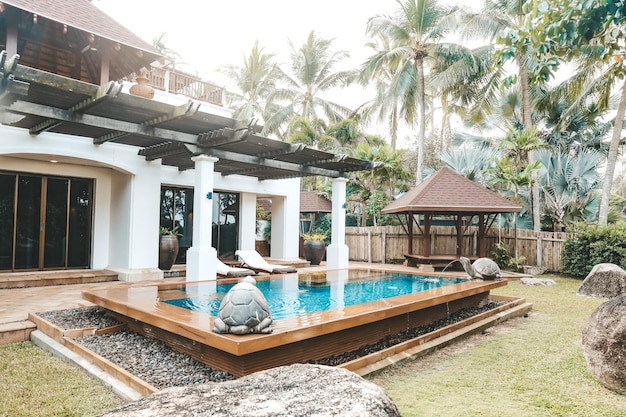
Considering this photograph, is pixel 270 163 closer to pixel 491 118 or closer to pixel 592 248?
pixel 592 248

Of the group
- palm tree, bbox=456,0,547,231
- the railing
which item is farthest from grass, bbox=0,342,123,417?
palm tree, bbox=456,0,547,231

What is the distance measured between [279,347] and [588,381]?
3135 mm

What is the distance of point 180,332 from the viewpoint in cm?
425

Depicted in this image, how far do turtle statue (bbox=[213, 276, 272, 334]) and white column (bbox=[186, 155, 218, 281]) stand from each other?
550 centimetres

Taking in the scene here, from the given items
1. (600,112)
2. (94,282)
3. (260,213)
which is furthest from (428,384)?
(600,112)

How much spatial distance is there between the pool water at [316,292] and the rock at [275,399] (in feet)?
12.7

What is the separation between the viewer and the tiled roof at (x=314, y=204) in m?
21.8

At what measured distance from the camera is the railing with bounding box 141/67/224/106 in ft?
42.7

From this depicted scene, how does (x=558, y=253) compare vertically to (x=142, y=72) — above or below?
below

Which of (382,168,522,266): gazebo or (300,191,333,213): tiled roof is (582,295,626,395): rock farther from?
(300,191,333,213): tiled roof

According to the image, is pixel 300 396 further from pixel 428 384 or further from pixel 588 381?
pixel 588 381

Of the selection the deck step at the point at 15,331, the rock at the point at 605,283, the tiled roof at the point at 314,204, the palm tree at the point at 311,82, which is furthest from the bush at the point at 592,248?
the palm tree at the point at 311,82

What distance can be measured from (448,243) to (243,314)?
13.5 metres

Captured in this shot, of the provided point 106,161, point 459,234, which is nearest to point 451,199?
point 459,234
